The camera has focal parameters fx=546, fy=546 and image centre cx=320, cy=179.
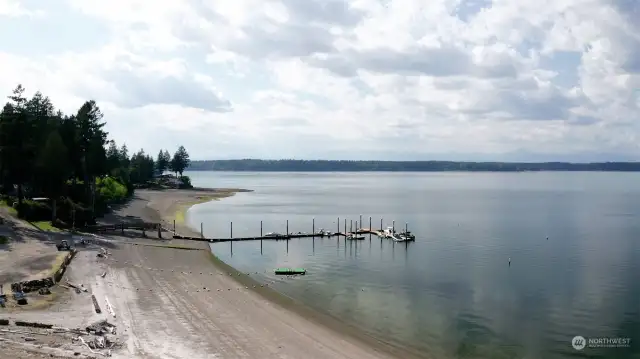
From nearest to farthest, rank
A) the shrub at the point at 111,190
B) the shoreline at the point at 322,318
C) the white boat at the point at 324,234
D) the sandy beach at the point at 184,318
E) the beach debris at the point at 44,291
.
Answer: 1. the sandy beach at the point at 184,318
2. the shoreline at the point at 322,318
3. the beach debris at the point at 44,291
4. the white boat at the point at 324,234
5. the shrub at the point at 111,190

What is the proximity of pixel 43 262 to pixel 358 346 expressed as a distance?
2733cm

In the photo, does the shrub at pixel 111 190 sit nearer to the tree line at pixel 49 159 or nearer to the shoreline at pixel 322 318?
the tree line at pixel 49 159

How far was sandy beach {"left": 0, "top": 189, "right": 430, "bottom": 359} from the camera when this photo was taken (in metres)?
27.2

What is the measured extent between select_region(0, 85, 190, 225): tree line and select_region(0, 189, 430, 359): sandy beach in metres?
21.7

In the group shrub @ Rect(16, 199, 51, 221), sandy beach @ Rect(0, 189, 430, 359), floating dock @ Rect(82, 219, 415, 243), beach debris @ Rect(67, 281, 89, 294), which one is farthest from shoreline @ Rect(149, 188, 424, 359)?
shrub @ Rect(16, 199, 51, 221)

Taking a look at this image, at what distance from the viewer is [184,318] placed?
33125 mm

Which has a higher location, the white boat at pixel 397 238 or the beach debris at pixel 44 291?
the beach debris at pixel 44 291

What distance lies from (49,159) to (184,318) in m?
42.7

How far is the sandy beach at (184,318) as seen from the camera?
1071 inches

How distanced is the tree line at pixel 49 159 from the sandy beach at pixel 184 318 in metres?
21.7

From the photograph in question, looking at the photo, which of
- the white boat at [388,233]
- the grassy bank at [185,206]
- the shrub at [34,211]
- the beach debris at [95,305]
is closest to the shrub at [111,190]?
the grassy bank at [185,206]

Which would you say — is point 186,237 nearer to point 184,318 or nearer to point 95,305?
point 95,305

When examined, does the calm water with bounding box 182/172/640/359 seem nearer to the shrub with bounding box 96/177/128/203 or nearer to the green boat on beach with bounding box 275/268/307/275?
the green boat on beach with bounding box 275/268/307/275

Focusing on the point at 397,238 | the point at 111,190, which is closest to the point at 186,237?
the point at 397,238
